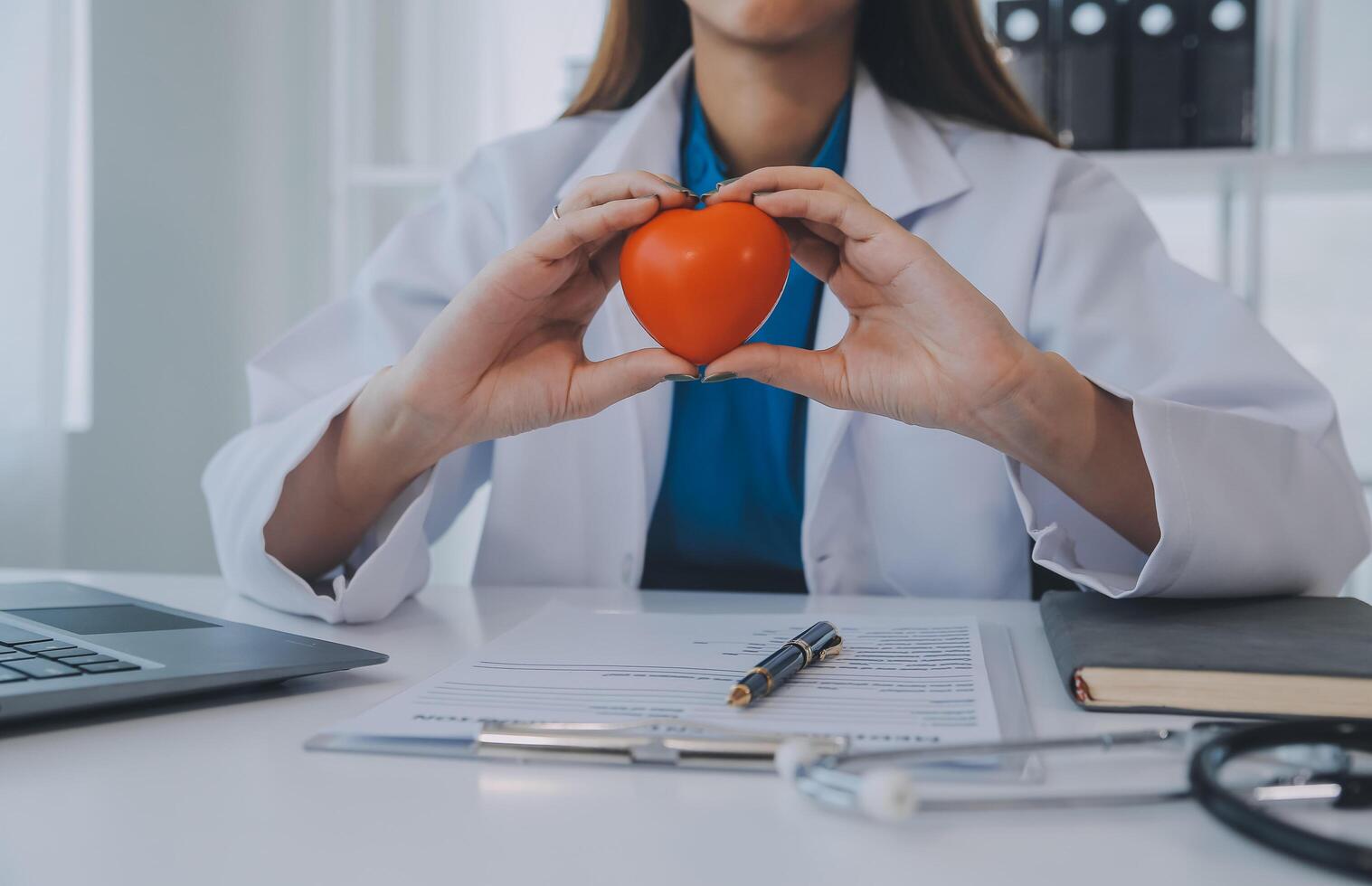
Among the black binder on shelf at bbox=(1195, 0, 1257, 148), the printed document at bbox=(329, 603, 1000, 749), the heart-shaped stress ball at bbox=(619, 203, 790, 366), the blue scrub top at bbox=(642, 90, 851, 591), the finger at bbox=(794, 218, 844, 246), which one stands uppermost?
the black binder on shelf at bbox=(1195, 0, 1257, 148)

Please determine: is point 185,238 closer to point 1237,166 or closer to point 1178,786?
point 1237,166

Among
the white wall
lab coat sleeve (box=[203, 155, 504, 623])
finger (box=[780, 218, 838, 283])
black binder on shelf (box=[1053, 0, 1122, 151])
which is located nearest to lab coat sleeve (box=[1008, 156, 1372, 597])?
finger (box=[780, 218, 838, 283])

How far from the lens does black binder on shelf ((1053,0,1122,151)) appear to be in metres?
2.02

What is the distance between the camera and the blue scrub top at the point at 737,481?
1278mm

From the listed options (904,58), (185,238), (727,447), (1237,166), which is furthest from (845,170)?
(185,238)

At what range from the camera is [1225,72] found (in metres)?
2.02

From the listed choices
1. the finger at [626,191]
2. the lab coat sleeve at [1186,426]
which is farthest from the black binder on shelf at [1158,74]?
the finger at [626,191]

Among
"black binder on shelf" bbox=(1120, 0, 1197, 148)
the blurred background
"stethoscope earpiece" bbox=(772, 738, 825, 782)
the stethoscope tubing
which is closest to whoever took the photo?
the stethoscope tubing

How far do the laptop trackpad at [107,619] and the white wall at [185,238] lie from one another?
1447 millimetres

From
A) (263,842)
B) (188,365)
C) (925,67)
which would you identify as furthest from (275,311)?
(263,842)

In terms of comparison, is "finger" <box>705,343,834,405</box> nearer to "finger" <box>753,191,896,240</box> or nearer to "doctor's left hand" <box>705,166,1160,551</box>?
"doctor's left hand" <box>705,166,1160,551</box>

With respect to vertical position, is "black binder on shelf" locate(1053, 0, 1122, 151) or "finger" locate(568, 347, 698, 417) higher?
"black binder on shelf" locate(1053, 0, 1122, 151)

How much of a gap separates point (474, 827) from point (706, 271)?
0.45 metres

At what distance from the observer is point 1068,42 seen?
204cm
